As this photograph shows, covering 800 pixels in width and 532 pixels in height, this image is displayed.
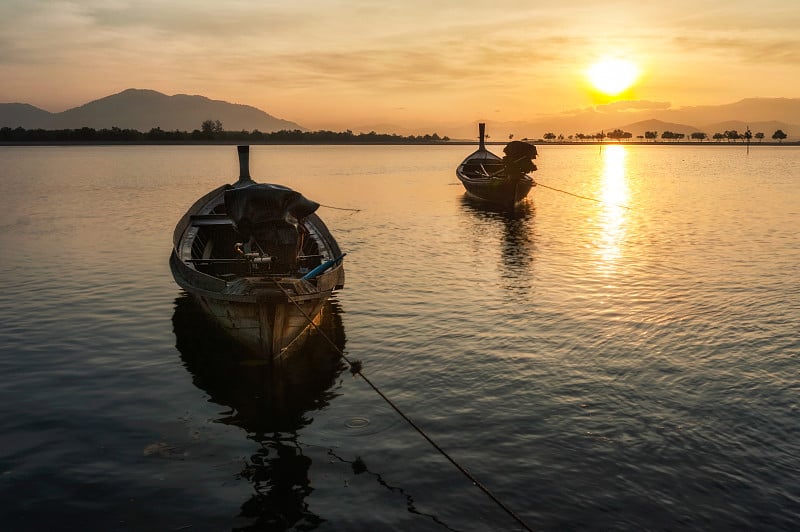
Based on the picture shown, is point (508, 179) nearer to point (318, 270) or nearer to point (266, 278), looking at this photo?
point (318, 270)

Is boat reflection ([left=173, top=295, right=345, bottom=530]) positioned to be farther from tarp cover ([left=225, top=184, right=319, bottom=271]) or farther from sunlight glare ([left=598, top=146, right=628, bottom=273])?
sunlight glare ([left=598, top=146, right=628, bottom=273])

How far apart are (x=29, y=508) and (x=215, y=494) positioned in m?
3.14

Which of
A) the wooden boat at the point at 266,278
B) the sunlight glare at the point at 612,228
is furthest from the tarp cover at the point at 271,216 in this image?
the sunlight glare at the point at 612,228

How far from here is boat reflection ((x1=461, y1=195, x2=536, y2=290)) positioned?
95.6 feet

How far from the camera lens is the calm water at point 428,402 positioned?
35.0ft

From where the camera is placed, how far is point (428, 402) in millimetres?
14883

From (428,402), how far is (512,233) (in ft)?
100

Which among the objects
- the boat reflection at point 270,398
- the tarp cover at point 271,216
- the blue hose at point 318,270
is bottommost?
the boat reflection at point 270,398

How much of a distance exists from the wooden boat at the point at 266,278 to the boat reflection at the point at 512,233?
33.6 ft

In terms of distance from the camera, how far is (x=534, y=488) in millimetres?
11133

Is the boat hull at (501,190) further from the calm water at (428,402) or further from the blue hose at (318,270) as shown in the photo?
the blue hose at (318,270)

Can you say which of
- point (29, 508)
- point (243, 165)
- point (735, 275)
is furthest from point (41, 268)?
point (735, 275)

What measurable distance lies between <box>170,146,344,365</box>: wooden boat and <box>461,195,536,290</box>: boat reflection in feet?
33.6

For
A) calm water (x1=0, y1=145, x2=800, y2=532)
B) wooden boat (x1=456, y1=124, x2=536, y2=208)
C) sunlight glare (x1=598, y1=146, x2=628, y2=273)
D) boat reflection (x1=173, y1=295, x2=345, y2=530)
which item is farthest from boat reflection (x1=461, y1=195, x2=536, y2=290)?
boat reflection (x1=173, y1=295, x2=345, y2=530)
